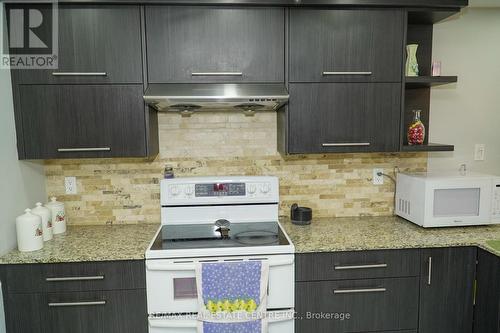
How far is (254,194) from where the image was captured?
204 centimetres

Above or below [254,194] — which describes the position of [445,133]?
above

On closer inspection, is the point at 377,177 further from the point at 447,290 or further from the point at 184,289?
the point at 184,289

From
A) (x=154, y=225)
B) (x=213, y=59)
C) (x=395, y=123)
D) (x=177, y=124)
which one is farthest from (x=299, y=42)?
(x=154, y=225)

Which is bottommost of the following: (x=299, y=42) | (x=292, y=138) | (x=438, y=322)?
(x=438, y=322)

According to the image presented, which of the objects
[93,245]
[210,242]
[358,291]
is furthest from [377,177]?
[93,245]

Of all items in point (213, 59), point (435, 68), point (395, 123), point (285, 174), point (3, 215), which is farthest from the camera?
point (285, 174)

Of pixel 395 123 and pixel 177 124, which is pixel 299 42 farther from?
pixel 177 124

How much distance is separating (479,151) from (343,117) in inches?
47.2

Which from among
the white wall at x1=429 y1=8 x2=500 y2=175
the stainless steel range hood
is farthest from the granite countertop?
the stainless steel range hood

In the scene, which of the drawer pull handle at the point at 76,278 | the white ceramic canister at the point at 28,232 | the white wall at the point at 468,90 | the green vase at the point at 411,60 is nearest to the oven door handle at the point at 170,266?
the drawer pull handle at the point at 76,278

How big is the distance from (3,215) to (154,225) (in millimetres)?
807

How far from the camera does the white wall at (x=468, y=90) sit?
2.17m

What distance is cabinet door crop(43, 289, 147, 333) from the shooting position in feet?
5.23

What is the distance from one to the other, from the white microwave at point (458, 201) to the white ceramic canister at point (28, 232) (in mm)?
2192
